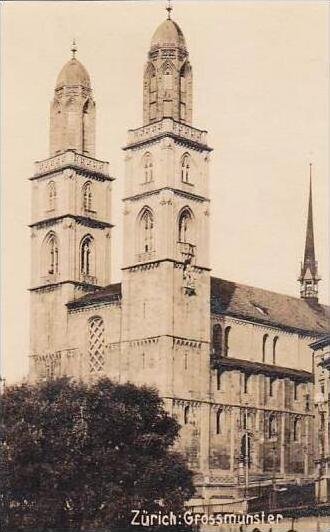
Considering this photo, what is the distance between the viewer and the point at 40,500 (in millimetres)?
45250

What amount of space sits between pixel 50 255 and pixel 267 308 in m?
14.9

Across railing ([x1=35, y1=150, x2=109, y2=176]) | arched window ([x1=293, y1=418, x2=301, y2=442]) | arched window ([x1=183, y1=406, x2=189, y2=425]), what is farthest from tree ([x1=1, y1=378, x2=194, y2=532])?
arched window ([x1=293, y1=418, x2=301, y2=442])

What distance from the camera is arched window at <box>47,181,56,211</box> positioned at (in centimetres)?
7512

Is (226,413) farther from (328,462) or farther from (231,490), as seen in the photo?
(328,462)

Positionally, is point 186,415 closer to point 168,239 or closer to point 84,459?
point 168,239

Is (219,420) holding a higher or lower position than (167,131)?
lower

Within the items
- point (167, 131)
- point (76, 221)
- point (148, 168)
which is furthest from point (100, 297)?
point (167, 131)

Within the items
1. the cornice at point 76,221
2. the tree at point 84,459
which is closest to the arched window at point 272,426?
the cornice at point 76,221

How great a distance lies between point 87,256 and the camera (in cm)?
7556

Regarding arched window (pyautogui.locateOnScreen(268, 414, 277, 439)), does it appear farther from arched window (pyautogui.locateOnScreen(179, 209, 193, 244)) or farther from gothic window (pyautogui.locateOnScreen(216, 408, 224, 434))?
arched window (pyautogui.locateOnScreen(179, 209, 193, 244))

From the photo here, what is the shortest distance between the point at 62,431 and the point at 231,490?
21767 millimetres

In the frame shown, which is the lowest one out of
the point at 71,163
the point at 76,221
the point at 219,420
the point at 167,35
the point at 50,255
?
the point at 219,420

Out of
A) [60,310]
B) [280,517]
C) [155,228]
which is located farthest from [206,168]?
[280,517]

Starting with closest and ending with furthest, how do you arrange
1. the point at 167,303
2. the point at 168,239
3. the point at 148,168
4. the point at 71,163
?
the point at 167,303, the point at 168,239, the point at 148,168, the point at 71,163
